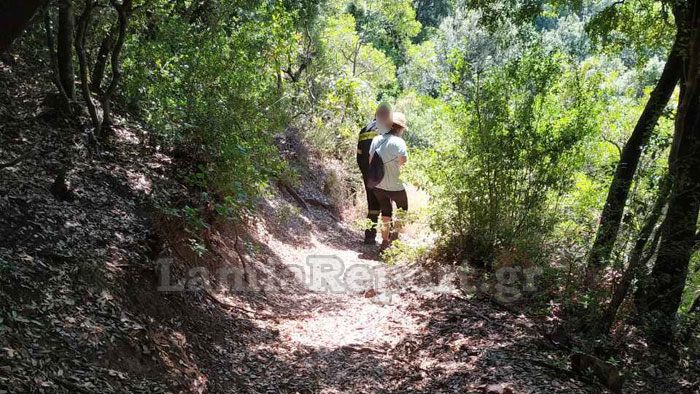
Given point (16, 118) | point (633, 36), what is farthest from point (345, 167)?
point (16, 118)

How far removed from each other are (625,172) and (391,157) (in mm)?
3355

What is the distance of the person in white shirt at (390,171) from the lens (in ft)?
27.7

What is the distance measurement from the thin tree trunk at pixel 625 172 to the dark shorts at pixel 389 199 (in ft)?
10.6

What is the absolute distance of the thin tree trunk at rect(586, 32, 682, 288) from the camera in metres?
4.98

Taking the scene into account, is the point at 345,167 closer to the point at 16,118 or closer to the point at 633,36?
the point at 633,36

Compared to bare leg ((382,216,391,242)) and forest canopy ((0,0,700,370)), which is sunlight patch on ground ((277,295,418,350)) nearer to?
forest canopy ((0,0,700,370))

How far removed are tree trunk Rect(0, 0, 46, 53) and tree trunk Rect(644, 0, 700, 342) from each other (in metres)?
4.32

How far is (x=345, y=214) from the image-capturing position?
38.8 feet

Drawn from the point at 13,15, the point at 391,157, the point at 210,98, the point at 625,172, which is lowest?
the point at 625,172

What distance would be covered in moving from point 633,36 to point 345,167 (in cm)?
668

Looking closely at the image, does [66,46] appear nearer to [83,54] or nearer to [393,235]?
[83,54]

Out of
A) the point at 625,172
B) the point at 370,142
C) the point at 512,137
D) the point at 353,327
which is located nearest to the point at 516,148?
the point at 512,137

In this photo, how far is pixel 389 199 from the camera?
8.84m

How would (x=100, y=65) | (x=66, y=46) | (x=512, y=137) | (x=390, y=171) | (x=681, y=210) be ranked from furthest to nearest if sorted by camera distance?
1. (x=390, y=171)
2. (x=100, y=65)
3. (x=512, y=137)
4. (x=66, y=46)
5. (x=681, y=210)
